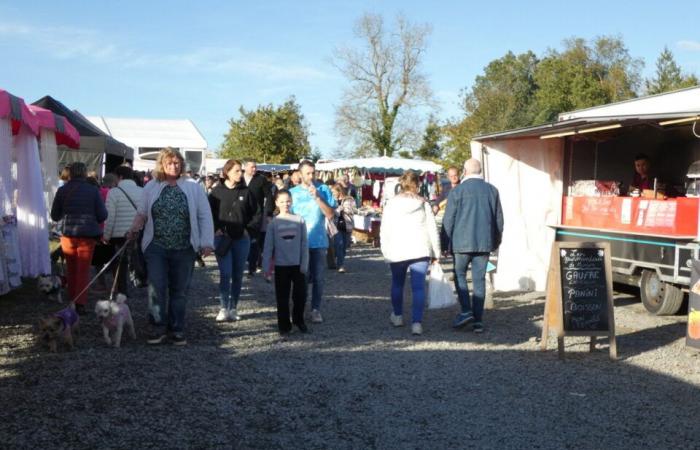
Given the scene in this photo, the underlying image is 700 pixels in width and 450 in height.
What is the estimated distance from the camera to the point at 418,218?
27.3 ft

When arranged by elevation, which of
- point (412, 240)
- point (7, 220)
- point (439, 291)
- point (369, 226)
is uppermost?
point (7, 220)

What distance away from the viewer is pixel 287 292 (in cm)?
816

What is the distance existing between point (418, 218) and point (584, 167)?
5.05m

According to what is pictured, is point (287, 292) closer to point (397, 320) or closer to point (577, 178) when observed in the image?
point (397, 320)

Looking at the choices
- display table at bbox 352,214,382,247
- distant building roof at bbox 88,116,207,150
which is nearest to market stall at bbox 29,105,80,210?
display table at bbox 352,214,382,247

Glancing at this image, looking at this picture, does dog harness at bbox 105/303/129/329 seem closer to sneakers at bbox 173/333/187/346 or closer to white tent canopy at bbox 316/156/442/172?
sneakers at bbox 173/333/187/346

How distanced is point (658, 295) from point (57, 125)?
333 inches

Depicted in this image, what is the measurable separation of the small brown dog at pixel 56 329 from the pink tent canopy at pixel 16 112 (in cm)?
285

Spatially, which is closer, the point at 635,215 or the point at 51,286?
the point at 51,286

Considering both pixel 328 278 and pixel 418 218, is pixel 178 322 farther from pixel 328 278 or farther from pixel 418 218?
pixel 328 278

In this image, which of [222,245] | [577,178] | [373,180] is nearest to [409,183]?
[222,245]

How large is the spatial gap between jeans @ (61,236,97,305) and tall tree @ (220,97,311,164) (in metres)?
40.9

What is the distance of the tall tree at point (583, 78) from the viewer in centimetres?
5600

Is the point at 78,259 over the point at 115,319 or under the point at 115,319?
over
